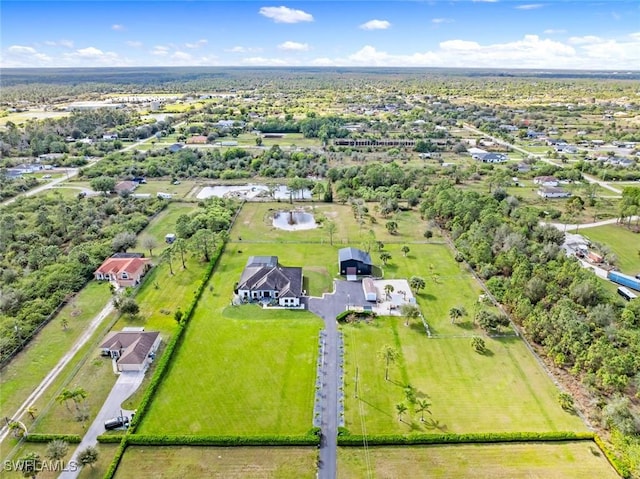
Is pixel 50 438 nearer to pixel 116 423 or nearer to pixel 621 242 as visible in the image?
pixel 116 423

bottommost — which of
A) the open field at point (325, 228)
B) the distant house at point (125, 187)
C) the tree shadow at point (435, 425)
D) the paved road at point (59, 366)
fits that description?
the tree shadow at point (435, 425)

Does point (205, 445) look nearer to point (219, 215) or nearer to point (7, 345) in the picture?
point (7, 345)

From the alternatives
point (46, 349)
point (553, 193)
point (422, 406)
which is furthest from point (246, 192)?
point (422, 406)

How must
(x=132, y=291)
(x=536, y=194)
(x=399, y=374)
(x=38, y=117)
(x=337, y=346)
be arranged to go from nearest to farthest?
(x=399, y=374)
(x=337, y=346)
(x=132, y=291)
(x=536, y=194)
(x=38, y=117)

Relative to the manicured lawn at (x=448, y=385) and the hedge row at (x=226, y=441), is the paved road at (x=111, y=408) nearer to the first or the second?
the hedge row at (x=226, y=441)

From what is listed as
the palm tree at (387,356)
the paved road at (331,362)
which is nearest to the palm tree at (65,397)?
the paved road at (331,362)

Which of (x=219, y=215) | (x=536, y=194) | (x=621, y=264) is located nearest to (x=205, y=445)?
(x=219, y=215)
